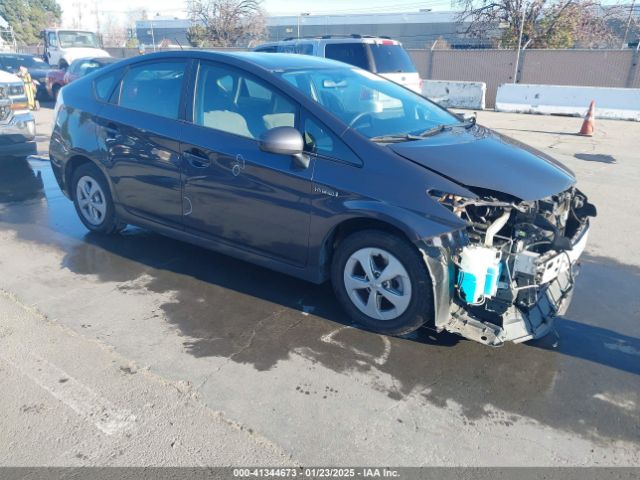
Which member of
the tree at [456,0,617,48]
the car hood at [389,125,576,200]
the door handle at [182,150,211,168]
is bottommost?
the door handle at [182,150,211,168]

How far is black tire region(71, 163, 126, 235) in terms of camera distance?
5195 millimetres

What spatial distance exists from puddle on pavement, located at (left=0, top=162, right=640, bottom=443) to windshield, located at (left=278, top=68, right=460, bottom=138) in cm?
141

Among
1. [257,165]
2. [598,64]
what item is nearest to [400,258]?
[257,165]

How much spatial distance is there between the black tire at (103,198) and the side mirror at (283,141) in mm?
2251

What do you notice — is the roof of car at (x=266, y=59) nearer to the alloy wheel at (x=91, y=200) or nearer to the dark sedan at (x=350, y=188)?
the dark sedan at (x=350, y=188)

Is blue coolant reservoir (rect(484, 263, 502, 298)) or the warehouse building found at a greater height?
the warehouse building

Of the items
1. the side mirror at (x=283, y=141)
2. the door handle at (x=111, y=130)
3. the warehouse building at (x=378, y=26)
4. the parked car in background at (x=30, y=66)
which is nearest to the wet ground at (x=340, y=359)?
the door handle at (x=111, y=130)

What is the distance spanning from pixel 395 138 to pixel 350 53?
7.59 meters

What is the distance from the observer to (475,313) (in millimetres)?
3416

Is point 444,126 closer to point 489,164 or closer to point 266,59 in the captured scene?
point 489,164

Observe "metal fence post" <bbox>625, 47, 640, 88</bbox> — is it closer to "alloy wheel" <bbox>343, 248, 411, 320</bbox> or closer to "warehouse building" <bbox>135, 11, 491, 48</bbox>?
"alloy wheel" <bbox>343, 248, 411, 320</bbox>

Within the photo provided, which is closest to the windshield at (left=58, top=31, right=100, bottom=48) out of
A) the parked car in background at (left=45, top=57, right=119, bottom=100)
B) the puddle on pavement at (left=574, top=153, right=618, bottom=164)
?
the parked car in background at (left=45, top=57, right=119, bottom=100)

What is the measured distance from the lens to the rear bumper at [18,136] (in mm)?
7969

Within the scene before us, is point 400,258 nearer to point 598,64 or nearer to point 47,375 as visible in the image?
point 47,375
